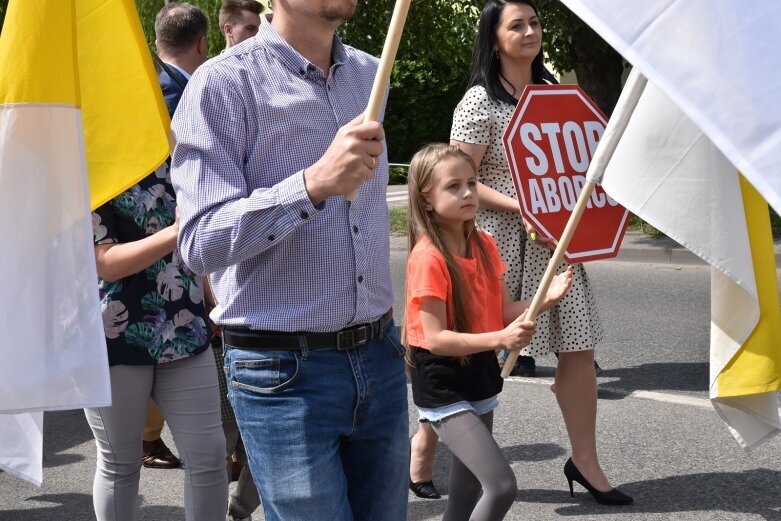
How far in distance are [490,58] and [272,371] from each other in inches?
111

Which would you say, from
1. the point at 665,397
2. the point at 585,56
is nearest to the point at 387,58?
the point at 665,397

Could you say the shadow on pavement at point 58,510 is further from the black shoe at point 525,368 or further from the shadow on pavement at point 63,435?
the black shoe at point 525,368

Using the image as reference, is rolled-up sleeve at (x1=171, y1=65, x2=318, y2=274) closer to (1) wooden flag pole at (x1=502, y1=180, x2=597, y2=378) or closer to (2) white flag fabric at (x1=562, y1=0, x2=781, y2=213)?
(2) white flag fabric at (x1=562, y1=0, x2=781, y2=213)

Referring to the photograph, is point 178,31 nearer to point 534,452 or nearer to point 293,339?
point 293,339

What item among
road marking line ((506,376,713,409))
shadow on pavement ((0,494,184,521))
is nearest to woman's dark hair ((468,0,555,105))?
road marking line ((506,376,713,409))

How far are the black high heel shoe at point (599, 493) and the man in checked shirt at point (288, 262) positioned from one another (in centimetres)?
217

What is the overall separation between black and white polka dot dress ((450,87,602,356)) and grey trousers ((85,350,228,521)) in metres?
1.77

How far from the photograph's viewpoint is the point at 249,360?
8.87 ft

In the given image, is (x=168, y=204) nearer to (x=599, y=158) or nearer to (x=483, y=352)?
(x=483, y=352)

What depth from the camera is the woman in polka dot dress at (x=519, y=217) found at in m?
4.91

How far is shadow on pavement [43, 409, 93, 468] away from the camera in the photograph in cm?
580

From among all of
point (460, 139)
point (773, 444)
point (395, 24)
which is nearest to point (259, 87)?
point (395, 24)

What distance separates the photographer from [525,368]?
23.1 feet

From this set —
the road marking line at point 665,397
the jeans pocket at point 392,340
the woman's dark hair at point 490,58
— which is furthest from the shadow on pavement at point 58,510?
the road marking line at point 665,397
